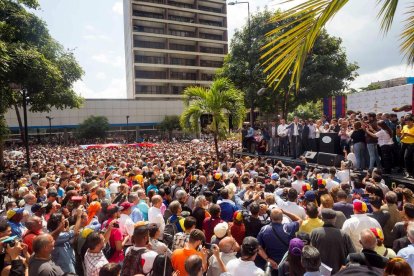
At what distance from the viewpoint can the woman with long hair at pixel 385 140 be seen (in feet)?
27.7

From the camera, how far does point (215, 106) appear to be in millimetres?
13852

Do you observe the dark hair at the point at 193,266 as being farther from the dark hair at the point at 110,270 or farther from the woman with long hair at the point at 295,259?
the woman with long hair at the point at 295,259

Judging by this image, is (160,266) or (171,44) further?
(171,44)

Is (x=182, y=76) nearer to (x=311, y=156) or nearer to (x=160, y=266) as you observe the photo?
(x=311, y=156)

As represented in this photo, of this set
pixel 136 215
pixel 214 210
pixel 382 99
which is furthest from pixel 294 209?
pixel 382 99

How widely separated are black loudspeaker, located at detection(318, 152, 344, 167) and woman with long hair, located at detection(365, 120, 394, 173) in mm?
1546

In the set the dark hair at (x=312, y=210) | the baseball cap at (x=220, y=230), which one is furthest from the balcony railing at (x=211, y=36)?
the baseball cap at (x=220, y=230)

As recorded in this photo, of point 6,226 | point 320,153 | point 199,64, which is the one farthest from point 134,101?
point 6,226

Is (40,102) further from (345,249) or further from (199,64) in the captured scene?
(199,64)

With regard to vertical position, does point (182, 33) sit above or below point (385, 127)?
above

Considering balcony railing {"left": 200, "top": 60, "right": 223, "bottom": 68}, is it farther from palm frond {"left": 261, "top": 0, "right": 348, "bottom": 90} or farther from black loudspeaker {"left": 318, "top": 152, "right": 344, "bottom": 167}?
palm frond {"left": 261, "top": 0, "right": 348, "bottom": 90}

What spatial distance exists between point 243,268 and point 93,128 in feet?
138

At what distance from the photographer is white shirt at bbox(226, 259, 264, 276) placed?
335 centimetres

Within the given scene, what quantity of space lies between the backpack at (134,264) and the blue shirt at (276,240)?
1.59m
